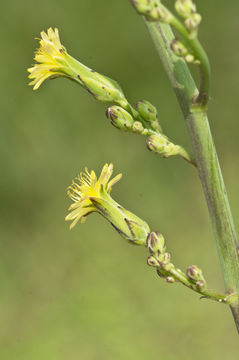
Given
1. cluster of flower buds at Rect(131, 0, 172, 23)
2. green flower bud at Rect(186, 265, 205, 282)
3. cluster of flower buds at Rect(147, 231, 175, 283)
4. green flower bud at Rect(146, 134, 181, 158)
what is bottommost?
green flower bud at Rect(186, 265, 205, 282)

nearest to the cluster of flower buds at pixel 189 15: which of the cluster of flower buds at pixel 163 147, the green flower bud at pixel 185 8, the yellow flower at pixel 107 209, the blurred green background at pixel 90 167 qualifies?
the green flower bud at pixel 185 8

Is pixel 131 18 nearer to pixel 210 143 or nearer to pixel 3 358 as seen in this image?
pixel 3 358

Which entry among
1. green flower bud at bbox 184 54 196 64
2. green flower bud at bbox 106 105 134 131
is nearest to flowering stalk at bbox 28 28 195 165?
green flower bud at bbox 106 105 134 131

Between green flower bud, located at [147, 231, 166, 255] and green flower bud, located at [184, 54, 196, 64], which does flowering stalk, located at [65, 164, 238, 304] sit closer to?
green flower bud, located at [147, 231, 166, 255]

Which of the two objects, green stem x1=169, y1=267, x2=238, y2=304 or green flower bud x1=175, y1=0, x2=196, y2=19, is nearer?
green flower bud x1=175, y1=0, x2=196, y2=19

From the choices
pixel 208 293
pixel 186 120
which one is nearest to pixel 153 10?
pixel 186 120

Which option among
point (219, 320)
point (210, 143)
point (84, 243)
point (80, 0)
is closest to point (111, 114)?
point (210, 143)
